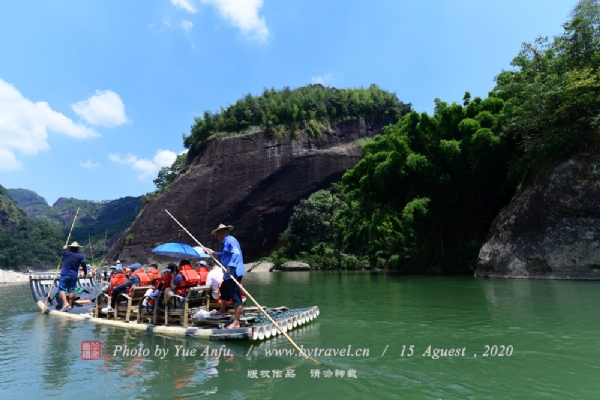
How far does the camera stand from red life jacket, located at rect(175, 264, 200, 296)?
9055 millimetres

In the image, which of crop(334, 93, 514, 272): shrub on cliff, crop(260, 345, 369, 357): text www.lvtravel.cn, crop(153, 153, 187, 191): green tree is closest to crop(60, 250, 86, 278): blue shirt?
crop(260, 345, 369, 357): text www.lvtravel.cn

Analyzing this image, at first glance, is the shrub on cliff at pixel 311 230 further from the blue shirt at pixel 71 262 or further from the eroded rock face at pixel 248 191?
the blue shirt at pixel 71 262

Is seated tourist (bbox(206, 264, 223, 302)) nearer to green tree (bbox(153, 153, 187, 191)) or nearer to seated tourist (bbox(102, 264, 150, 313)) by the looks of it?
seated tourist (bbox(102, 264, 150, 313))

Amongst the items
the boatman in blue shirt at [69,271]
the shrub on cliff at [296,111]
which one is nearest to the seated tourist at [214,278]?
the boatman in blue shirt at [69,271]

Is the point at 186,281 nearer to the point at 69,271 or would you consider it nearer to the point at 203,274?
the point at 203,274

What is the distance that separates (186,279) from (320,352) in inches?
149

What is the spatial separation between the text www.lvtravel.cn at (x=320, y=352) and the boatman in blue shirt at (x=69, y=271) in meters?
7.67

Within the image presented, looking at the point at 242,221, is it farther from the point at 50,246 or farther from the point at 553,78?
the point at 50,246

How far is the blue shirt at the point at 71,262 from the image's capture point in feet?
38.7

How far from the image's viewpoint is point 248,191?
51.9 metres

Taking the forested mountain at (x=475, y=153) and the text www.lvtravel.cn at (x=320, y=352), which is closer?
the text www.lvtravel.cn at (x=320, y=352)

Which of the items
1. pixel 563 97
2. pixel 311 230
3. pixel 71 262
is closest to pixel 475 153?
pixel 563 97

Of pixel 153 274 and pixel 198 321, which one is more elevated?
pixel 153 274

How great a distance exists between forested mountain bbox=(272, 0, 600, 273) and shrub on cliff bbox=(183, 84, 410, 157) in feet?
84.1
